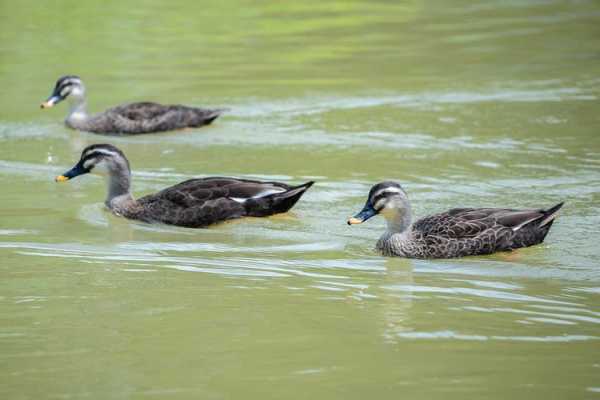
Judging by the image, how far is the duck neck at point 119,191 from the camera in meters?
13.5

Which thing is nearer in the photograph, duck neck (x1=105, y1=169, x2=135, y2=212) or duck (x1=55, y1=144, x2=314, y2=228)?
duck (x1=55, y1=144, x2=314, y2=228)

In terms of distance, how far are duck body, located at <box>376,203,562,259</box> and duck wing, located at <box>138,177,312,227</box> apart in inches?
66.1

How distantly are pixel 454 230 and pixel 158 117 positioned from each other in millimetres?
7298

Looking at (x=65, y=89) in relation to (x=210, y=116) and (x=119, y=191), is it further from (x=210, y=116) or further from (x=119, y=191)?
(x=119, y=191)

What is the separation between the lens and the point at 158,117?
17781 mm

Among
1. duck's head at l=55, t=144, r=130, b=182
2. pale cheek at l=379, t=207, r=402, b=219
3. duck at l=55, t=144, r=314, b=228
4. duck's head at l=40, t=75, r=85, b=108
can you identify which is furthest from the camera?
duck's head at l=40, t=75, r=85, b=108

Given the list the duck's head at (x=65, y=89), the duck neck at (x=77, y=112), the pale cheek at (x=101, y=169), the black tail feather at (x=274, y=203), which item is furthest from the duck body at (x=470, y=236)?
the duck's head at (x=65, y=89)

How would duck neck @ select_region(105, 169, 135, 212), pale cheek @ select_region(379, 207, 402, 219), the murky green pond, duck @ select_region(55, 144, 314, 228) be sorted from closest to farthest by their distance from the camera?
1. the murky green pond
2. pale cheek @ select_region(379, 207, 402, 219)
3. duck @ select_region(55, 144, 314, 228)
4. duck neck @ select_region(105, 169, 135, 212)

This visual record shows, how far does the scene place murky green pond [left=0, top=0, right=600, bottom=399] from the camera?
8.35 meters

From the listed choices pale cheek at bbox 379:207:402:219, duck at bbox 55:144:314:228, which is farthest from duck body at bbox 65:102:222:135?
pale cheek at bbox 379:207:402:219

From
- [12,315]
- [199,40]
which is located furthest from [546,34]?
[12,315]

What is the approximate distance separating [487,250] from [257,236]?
7.44 ft

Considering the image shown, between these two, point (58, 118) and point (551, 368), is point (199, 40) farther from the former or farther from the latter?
point (551, 368)

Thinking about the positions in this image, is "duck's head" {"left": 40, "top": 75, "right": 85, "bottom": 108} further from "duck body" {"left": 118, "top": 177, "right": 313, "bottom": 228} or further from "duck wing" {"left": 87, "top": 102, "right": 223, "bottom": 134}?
"duck body" {"left": 118, "top": 177, "right": 313, "bottom": 228}
